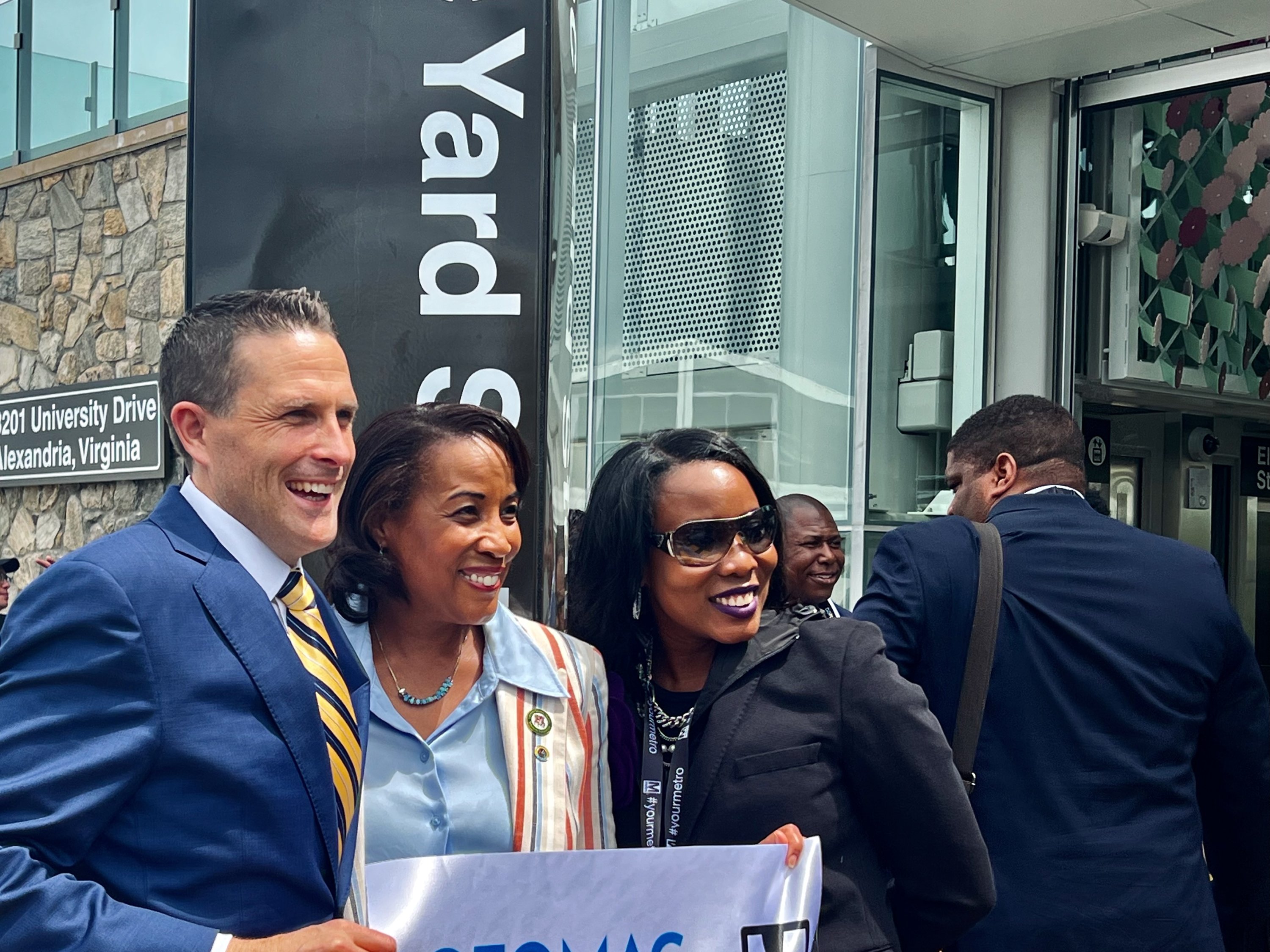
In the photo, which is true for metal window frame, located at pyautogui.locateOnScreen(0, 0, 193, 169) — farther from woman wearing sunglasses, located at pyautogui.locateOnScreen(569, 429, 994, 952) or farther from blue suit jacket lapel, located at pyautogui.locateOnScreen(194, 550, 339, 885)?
blue suit jacket lapel, located at pyautogui.locateOnScreen(194, 550, 339, 885)

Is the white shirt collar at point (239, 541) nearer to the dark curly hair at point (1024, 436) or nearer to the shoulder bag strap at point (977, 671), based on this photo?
the shoulder bag strap at point (977, 671)

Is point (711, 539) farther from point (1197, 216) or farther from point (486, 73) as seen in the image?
point (1197, 216)

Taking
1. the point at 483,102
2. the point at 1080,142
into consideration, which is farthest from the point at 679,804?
the point at 1080,142

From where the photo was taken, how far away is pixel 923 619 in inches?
123

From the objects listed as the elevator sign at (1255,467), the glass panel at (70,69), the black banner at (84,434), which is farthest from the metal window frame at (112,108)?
the elevator sign at (1255,467)

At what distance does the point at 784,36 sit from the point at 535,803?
468 centimetres

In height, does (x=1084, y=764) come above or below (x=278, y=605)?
below

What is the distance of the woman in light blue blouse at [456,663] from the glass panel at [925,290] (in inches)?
Answer: 143

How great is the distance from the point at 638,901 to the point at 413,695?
19.5 inches

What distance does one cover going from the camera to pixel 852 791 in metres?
2.28

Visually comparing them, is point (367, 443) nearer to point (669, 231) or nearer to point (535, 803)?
point (535, 803)

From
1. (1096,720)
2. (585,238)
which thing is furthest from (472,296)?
(585,238)

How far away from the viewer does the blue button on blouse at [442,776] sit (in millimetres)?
2182

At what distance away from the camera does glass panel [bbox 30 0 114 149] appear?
10.6 metres
